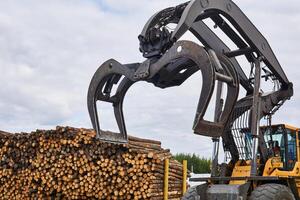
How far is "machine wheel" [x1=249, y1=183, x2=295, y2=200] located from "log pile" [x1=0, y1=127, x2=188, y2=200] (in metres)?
3.03

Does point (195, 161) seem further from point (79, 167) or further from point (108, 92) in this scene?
point (108, 92)

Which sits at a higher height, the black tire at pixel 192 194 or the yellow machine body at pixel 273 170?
the yellow machine body at pixel 273 170

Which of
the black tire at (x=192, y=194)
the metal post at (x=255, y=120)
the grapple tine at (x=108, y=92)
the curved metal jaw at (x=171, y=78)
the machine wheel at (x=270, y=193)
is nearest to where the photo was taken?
the curved metal jaw at (x=171, y=78)

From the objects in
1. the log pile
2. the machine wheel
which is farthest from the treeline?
the machine wheel

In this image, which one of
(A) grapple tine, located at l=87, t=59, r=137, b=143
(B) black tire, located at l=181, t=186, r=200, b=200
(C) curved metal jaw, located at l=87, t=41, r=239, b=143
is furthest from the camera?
(B) black tire, located at l=181, t=186, r=200, b=200

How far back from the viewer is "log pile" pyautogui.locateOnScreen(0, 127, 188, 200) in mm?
10078

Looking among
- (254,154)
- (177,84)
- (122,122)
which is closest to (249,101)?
(254,154)

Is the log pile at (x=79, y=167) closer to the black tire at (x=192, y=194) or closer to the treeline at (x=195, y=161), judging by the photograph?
the black tire at (x=192, y=194)

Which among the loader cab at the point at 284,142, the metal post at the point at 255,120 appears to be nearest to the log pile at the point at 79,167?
the loader cab at the point at 284,142

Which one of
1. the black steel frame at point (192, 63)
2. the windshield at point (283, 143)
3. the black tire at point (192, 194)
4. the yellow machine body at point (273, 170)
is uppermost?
the black steel frame at point (192, 63)

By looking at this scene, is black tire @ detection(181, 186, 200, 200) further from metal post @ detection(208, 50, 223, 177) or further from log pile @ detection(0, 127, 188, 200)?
log pile @ detection(0, 127, 188, 200)

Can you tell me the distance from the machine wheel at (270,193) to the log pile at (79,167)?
303cm

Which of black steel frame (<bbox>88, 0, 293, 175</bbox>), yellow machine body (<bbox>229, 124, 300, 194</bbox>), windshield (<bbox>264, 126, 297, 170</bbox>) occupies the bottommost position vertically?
yellow machine body (<bbox>229, 124, 300, 194</bbox>)

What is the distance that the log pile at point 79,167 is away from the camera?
1008 cm
